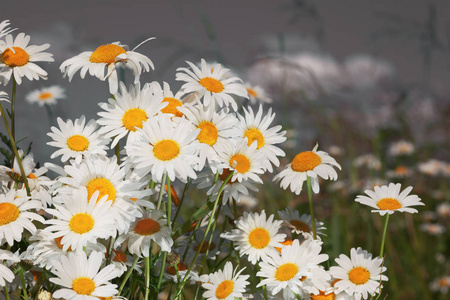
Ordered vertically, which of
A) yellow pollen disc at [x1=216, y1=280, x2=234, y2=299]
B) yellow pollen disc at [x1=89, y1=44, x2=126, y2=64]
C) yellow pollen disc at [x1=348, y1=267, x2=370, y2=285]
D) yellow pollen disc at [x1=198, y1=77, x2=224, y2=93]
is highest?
yellow pollen disc at [x1=198, y1=77, x2=224, y2=93]

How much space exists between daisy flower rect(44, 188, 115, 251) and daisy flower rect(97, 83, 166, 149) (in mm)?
71

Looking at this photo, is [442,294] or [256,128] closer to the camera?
[256,128]

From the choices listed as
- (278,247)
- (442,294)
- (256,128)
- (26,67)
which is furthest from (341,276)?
(442,294)

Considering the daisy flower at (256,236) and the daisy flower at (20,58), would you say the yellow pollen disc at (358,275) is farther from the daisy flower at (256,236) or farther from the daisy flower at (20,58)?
the daisy flower at (20,58)

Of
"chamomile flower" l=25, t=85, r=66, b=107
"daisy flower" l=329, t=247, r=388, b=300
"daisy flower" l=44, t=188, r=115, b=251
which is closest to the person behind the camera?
"daisy flower" l=44, t=188, r=115, b=251

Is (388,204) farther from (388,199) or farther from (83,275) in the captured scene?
(83,275)

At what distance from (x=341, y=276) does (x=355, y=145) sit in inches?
86.6

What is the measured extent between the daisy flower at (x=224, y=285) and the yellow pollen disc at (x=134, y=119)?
0.16 metres

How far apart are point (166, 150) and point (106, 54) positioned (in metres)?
0.12

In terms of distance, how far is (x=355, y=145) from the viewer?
8.86 feet

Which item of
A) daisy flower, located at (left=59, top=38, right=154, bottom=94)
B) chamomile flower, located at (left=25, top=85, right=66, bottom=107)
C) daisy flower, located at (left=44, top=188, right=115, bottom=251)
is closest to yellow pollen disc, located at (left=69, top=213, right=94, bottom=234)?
daisy flower, located at (left=44, top=188, right=115, bottom=251)

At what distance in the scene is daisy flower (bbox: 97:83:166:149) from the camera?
51 centimetres

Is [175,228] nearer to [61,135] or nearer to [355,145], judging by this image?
[61,135]

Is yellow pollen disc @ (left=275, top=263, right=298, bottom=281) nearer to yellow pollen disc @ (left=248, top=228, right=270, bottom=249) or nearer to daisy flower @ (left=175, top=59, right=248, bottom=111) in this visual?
yellow pollen disc @ (left=248, top=228, right=270, bottom=249)
